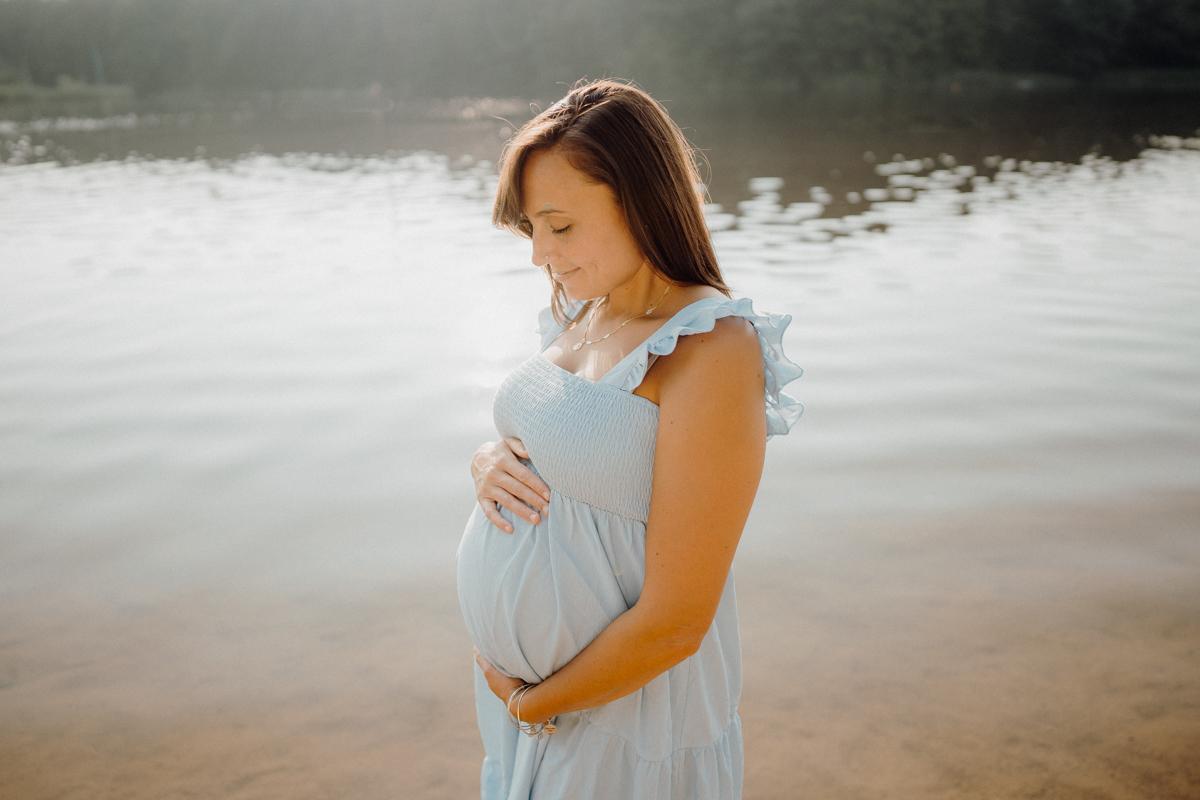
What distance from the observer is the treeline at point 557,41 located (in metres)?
57.4

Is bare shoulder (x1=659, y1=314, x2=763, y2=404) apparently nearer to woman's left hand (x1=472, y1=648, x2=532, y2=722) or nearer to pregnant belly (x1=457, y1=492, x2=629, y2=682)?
pregnant belly (x1=457, y1=492, x2=629, y2=682)

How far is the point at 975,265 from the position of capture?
9586mm

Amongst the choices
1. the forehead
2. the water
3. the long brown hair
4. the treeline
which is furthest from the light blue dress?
the treeline

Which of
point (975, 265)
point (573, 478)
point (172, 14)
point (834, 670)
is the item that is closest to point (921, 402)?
point (834, 670)

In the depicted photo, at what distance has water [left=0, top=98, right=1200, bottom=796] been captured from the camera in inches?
165

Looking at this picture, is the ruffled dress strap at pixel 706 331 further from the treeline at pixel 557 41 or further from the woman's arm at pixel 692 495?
the treeline at pixel 557 41

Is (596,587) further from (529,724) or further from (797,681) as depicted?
(797,681)

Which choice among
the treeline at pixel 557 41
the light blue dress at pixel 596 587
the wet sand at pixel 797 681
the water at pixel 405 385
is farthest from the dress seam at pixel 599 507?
the treeline at pixel 557 41

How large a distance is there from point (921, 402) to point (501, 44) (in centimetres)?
6781

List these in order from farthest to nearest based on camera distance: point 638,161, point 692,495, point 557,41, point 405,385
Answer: point 557,41
point 405,385
point 638,161
point 692,495

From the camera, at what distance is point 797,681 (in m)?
3.30

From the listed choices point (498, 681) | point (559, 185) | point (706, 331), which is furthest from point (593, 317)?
point (498, 681)

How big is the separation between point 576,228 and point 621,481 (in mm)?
465

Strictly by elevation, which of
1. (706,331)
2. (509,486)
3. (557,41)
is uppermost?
(706,331)
